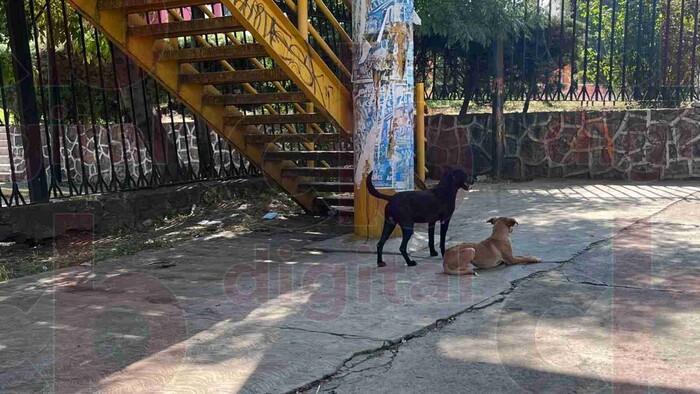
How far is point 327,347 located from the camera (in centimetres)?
427

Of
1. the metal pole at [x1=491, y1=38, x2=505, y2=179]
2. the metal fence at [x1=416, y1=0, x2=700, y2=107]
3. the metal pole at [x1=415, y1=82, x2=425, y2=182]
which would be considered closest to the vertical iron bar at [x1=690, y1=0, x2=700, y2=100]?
the metal fence at [x1=416, y1=0, x2=700, y2=107]

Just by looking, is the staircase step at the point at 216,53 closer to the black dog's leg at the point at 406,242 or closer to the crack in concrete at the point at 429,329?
the black dog's leg at the point at 406,242

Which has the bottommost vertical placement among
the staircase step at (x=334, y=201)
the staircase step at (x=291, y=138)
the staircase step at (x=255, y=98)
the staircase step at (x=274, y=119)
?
the staircase step at (x=334, y=201)

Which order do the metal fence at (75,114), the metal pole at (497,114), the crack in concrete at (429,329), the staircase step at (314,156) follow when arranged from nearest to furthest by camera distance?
the crack in concrete at (429,329) → the metal fence at (75,114) → the staircase step at (314,156) → the metal pole at (497,114)

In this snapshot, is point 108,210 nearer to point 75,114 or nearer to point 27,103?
point 75,114

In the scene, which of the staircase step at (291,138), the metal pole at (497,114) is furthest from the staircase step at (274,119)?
the metal pole at (497,114)

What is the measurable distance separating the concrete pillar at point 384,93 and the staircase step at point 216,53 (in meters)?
1.08

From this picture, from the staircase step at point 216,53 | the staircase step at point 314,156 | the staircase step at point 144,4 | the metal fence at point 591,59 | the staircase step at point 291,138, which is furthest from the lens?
the metal fence at point 591,59

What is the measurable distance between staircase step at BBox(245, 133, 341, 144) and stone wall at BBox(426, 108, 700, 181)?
4947 mm

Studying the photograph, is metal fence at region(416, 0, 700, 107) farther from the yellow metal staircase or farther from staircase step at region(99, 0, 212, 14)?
staircase step at region(99, 0, 212, 14)

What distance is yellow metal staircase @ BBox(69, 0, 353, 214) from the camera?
7457 millimetres

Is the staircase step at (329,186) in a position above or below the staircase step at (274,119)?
below

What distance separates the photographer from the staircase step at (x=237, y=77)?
786cm

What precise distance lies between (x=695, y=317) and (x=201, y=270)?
4.17 meters
